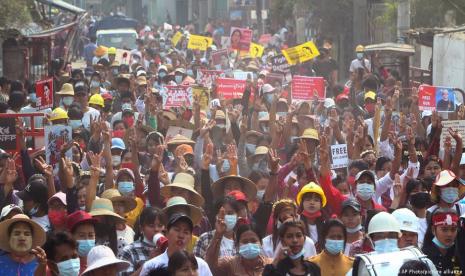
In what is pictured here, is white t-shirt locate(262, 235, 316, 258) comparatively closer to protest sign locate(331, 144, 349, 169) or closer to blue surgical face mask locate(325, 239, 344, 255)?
blue surgical face mask locate(325, 239, 344, 255)

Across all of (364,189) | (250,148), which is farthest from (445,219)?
(250,148)

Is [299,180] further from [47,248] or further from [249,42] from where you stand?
[249,42]

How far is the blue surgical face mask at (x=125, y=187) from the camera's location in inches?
439

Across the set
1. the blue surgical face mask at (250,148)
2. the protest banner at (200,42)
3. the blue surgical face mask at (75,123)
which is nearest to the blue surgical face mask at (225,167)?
the blue surgical face mask at (250,148)

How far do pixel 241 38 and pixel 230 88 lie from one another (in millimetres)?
8601

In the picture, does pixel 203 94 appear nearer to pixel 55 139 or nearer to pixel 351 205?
pixel 55 139

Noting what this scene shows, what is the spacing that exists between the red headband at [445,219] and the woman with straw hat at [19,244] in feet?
8.07

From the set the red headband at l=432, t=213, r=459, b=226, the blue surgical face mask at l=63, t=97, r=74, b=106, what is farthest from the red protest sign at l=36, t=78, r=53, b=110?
the red headband at l=432, t=213, r=459, b=226

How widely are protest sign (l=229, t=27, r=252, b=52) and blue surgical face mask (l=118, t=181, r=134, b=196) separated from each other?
54.0 ft

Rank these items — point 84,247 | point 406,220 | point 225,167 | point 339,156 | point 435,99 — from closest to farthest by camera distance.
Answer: point 84,247, point 406,220, point 225,167, point 339,156, point 435,99

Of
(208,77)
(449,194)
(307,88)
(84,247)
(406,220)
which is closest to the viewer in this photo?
(84,247)

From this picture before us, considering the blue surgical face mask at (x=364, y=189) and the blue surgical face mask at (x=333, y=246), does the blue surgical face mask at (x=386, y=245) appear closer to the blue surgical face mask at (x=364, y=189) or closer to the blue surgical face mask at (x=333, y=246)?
the blue surgical face mask at (x=333, y=246)

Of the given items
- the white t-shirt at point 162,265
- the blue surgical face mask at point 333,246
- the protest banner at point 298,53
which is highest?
the protest banner at point 298,53

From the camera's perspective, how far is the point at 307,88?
1831 cm
